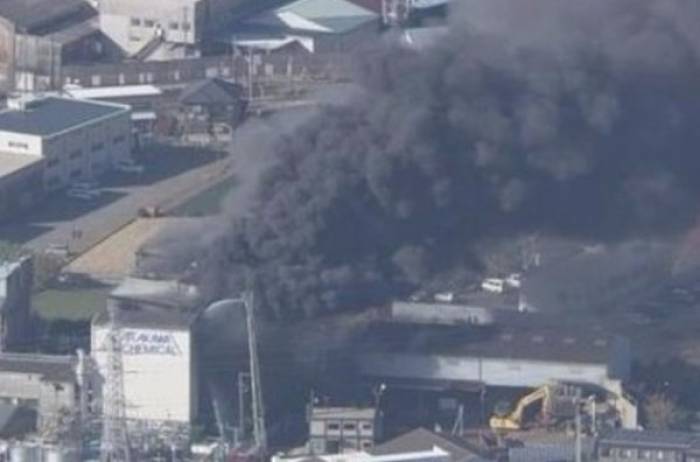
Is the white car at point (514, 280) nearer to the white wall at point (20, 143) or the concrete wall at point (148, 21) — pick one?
the white wall at point (20, 143)

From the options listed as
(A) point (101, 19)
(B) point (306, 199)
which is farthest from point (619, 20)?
(A) point (101, 19)

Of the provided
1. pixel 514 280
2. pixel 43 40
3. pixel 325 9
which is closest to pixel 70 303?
pixel 514 280

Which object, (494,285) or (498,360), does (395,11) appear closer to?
(494,285)

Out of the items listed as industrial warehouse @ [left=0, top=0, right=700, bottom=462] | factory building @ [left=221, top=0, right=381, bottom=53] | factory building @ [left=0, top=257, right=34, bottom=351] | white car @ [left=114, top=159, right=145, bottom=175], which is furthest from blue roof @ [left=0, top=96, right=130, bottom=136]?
factory building @ [left=0, top=257, right=34, bottom=351]

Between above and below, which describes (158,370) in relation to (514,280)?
below

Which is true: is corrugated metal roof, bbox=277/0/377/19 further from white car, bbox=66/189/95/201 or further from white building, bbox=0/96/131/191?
white car, bbox=66/189/95/201

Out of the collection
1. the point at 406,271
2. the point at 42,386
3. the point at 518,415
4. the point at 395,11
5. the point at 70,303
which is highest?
the point at 395,11
